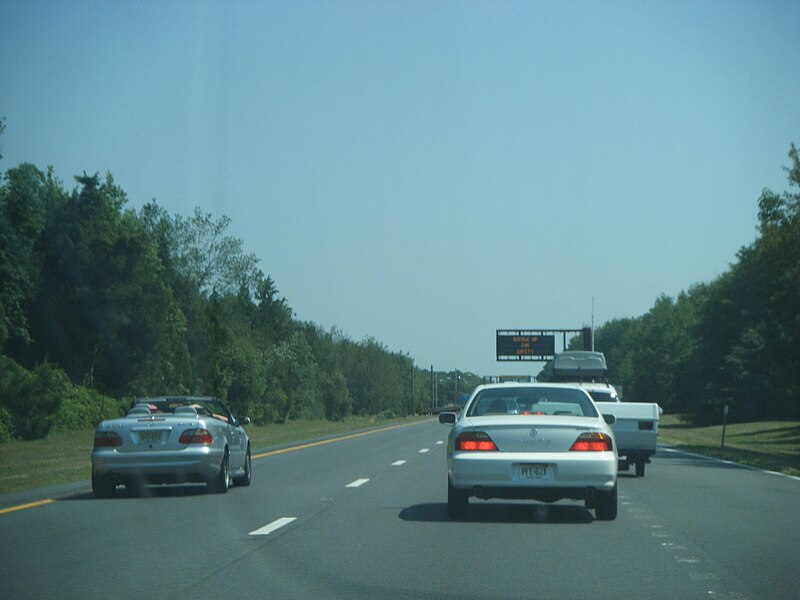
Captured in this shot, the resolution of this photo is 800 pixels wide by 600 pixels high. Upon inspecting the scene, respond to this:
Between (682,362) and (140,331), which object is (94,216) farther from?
(682,362)

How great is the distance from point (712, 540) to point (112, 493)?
9.00 m

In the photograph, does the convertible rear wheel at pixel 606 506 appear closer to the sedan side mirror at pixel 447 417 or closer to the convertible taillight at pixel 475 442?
the convertible taillight at pixel 475 442

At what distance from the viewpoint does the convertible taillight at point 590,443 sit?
13.4 meters

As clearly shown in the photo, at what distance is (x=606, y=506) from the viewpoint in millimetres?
14070

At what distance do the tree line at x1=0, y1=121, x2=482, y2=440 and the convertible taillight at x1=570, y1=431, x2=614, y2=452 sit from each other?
3044 centimetres

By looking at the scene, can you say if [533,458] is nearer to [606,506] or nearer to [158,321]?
[606,506]

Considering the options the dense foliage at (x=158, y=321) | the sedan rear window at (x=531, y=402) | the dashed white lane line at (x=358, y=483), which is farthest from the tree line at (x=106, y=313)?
the sedan rear window at (x=531, y=402)

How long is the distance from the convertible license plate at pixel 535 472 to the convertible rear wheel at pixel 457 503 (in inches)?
32.0

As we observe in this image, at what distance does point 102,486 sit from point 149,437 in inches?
42.5

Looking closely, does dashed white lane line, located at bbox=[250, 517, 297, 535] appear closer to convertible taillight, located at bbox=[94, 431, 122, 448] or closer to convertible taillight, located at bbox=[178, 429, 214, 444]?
convertible taillight, located at bbox=[178, 429, 214, 444]

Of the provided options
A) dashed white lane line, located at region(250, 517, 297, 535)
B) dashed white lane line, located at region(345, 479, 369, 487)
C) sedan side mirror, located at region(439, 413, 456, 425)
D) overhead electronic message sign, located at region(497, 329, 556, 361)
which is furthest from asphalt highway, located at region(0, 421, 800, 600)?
overhead electronic message sign, located at region(497, 329, 556, 361)

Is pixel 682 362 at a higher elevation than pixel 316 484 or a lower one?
higher

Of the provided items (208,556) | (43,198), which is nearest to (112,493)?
Answer: (208,556)

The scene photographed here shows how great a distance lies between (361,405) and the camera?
566 ft
